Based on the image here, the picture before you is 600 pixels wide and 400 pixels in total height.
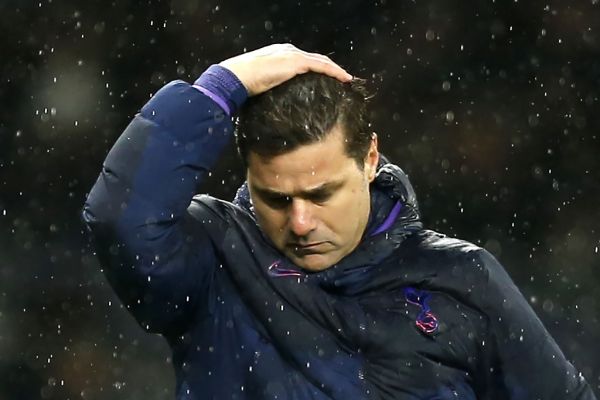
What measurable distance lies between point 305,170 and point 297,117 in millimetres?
106

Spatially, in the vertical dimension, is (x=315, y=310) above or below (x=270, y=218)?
below

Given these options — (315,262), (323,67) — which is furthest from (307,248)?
(323,67)

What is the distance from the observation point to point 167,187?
2672 mm

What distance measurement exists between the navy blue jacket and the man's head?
0.05 metres

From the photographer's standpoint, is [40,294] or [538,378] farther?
[40,294]

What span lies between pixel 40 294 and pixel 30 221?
306 mm

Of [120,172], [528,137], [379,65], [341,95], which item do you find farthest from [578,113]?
[120,172]

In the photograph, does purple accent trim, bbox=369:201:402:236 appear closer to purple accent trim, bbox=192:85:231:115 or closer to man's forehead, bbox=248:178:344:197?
man's forehead, bbox=248:178:344:197

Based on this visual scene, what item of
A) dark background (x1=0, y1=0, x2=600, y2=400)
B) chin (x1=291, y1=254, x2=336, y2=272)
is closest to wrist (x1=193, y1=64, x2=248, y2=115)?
chin (x1=291, y1=254, x2=336, y2=272)

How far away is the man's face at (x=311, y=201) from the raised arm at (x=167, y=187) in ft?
0.39

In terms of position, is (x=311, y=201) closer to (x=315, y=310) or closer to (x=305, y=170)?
(x=305, y=170)

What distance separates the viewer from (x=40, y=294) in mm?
5762

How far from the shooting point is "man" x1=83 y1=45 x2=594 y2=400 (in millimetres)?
2754

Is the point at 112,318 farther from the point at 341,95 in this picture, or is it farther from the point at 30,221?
the point at 341,95
